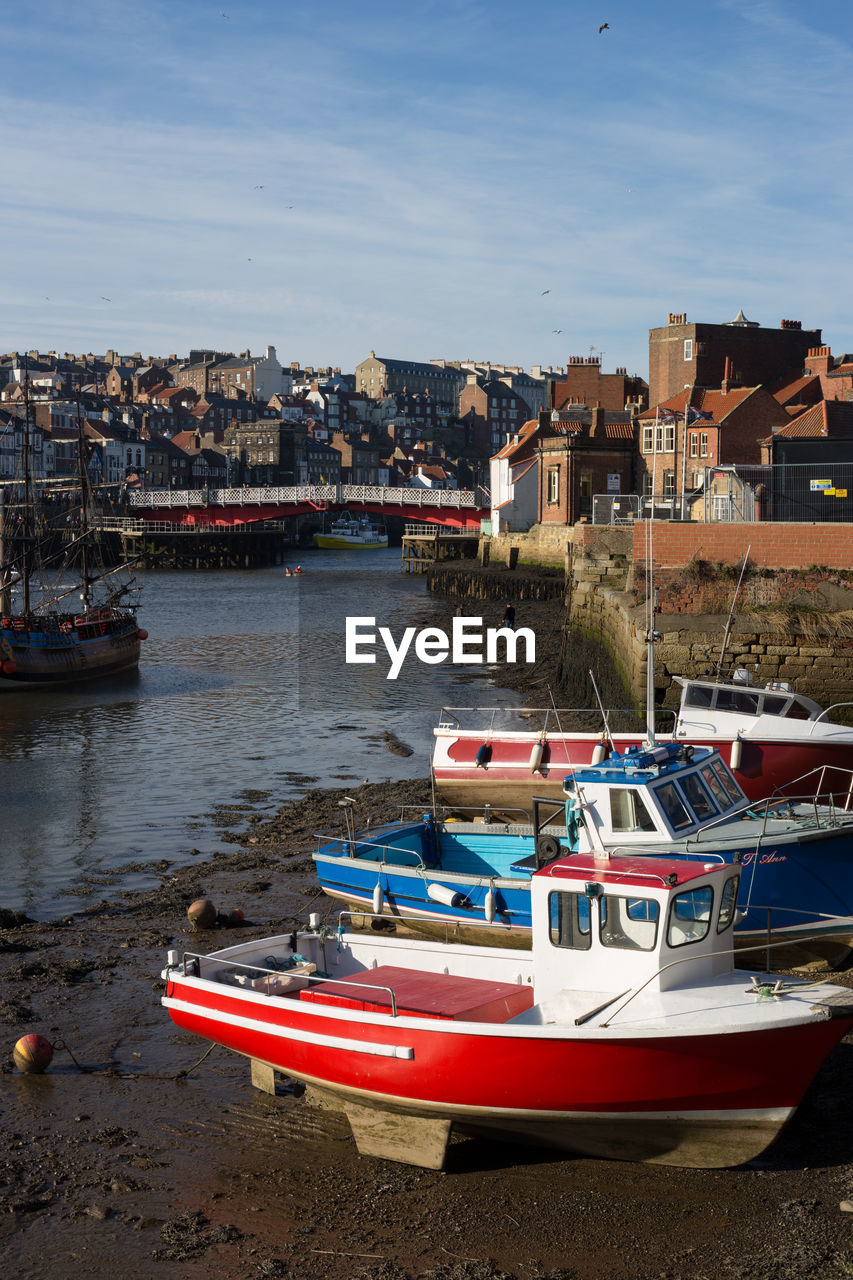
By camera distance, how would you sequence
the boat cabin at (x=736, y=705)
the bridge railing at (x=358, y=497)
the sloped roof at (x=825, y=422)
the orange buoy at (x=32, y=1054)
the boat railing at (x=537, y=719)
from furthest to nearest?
1. the bridge railing at (x=358, y=497)
2. the sloped roof at (x=825, y=422)
3. the boat railing at (x=537, y=719)
4. the boat cabin at (x=736, y=705)
5. the orange buoy at (x=32, y=1054)

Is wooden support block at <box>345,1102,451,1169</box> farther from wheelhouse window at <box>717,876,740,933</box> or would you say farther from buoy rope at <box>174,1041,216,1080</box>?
wheelhouse window at <box>717,876,740,933</box>

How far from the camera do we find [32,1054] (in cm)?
1100

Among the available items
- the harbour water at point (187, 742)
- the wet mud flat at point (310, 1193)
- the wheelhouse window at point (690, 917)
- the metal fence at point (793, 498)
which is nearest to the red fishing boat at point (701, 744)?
the harbour water at point (187, 742)

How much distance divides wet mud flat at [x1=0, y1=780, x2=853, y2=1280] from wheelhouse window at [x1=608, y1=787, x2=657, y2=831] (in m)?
2.42

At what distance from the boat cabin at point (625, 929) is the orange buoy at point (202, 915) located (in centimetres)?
577

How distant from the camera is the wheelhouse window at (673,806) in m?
12.2

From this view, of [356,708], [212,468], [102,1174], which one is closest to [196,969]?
[102,1174]

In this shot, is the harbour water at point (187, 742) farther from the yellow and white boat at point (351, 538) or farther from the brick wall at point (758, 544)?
the yellow and white boat at point (351, 538)

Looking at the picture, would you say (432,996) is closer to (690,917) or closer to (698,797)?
(690,917)

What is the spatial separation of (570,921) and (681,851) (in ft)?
8.72

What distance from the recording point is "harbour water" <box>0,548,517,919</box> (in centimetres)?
1888

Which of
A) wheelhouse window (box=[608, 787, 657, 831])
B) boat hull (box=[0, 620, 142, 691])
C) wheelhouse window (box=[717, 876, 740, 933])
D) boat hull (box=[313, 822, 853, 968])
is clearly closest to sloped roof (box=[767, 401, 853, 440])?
boat hull (box=[0, 620, 142, 691])

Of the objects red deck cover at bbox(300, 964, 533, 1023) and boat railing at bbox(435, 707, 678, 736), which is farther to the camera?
boat railing at bbox(435, 707, 678, 736)

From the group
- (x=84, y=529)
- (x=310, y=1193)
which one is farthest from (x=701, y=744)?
(x=84, y=529)
